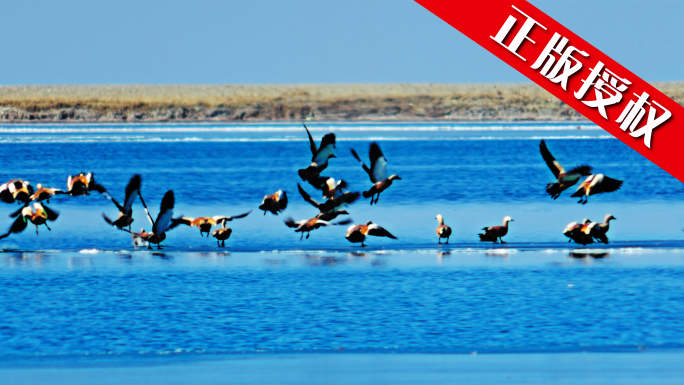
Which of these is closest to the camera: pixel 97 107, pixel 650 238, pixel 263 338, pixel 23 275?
pixel 263 338

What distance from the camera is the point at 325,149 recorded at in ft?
46.6

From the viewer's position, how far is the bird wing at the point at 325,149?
14.1 meters

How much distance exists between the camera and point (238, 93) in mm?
156250

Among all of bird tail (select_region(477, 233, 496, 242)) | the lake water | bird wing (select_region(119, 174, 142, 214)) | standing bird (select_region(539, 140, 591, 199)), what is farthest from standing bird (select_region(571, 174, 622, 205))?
bird wing (select_region(119, 174, 142, 214))

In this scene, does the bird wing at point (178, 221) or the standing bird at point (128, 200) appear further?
the bird wing at point (178, 221)

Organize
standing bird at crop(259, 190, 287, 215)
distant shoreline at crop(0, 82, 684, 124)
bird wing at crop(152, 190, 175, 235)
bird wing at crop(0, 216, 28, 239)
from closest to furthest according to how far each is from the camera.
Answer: bird wing at crop(152, 190, 175, 235)
bird wing at crop(0, 216, 28, 239)
standing bird at crop(259, 190, 287, 215)
distant shoreline at crop(0, 82, 684, 124)

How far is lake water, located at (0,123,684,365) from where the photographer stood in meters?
7.35

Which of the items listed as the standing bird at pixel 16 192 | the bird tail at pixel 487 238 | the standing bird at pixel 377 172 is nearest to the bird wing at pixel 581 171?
the bird tail at pixel 487 238

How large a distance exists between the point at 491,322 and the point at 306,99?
135m

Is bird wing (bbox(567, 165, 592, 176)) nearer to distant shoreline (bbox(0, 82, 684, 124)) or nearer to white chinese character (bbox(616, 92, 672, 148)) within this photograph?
Answer: white chinese character (bbox(616, 92, 672, 148))

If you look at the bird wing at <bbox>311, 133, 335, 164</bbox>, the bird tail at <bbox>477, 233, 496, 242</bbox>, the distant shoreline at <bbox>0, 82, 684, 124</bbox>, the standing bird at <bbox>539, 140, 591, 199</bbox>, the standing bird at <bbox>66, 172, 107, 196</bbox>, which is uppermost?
the distant shoreline at <bbox>0, 82, 684, 124</bbox>

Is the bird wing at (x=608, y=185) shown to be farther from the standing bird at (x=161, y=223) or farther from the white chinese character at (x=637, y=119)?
the standing bird at (x=161, y=223)

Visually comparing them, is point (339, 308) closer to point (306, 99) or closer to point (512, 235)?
point (512, 235)

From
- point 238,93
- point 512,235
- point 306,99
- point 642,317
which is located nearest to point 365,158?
point 512,235
